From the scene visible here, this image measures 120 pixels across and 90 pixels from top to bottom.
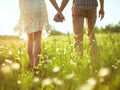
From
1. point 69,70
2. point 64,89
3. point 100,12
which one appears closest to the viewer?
point 64,89

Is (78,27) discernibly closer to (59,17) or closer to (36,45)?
(59,17)

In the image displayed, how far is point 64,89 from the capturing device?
10.9 feet

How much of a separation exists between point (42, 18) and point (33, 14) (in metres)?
0.15

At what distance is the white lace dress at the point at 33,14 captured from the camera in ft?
18.7

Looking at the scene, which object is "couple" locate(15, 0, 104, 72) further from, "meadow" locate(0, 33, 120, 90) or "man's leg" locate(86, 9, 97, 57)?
"meadow" locate(0, 33, 120, 90)

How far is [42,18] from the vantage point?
5.77 m

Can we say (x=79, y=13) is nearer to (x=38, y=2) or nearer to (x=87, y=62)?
(x=38, y=2)

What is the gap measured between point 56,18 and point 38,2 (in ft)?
1.74

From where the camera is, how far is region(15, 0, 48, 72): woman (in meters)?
5.71

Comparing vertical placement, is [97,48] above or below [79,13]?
below

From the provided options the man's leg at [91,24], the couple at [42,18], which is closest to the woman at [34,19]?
the couple at [42,18]

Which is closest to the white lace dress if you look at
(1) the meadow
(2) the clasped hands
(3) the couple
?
(3) the couple

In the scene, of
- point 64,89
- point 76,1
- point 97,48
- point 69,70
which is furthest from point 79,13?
point 64,89

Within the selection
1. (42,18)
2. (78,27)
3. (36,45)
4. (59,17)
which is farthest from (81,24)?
(36,45)
